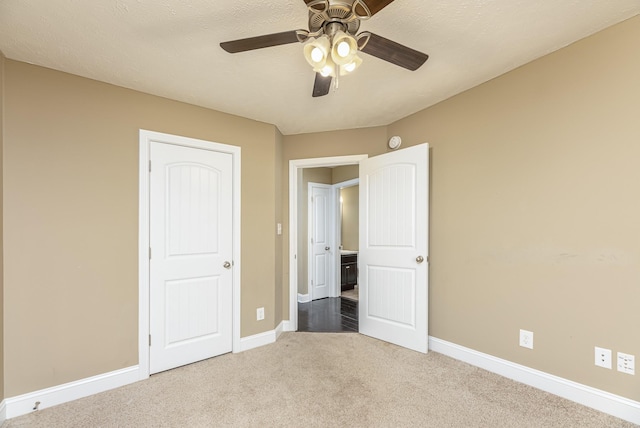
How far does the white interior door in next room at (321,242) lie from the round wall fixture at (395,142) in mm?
1798

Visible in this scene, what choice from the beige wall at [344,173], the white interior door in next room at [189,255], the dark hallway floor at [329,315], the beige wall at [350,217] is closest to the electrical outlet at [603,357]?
the dark hallway floor at [329,315]

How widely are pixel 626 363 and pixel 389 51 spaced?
91.4 inches

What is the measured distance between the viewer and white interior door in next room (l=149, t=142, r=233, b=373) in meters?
2.46

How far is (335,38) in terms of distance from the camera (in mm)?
1256

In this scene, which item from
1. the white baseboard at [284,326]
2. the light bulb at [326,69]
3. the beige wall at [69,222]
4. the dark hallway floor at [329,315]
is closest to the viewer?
the light bulb at [326,69]

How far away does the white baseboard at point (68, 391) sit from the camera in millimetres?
1888

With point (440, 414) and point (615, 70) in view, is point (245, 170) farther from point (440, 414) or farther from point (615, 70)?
point (615, 70)

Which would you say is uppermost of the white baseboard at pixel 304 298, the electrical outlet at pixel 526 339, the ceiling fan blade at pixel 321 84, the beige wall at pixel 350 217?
the ceiling fan blade at pixel 321 84

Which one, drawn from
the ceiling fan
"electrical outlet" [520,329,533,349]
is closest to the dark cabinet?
"electrical outlet" [520,329,533,349]

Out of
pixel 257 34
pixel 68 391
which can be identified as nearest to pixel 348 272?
pixel 68 391

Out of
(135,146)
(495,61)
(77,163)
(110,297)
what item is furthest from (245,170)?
(495,61)

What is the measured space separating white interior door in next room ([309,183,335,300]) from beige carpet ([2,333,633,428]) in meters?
2.13

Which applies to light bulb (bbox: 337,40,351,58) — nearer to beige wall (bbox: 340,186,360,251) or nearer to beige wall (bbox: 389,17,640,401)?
beige wall (bbox: 389,17,640,401)

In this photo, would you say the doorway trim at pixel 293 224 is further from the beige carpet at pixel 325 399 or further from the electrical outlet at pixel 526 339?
the electrical outlet at pixel 526 339
